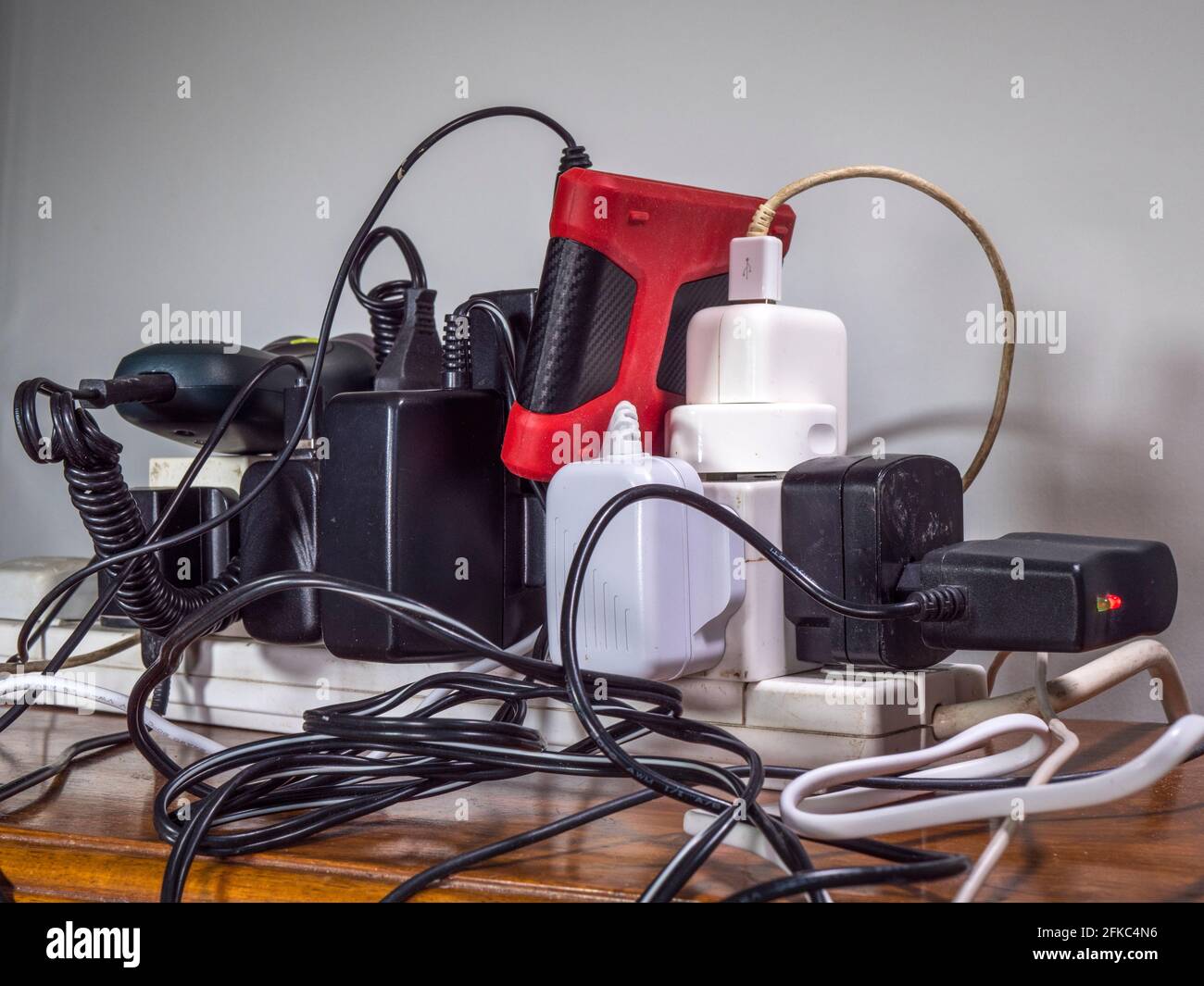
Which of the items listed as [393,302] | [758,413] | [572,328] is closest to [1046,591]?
[758,413]

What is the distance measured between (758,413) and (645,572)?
0.12 m

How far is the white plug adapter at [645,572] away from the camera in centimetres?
50

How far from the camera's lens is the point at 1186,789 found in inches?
20.6

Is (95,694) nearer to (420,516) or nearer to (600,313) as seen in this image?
(420,516)

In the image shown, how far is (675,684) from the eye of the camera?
563 millimetres

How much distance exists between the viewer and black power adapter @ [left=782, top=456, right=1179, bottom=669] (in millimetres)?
474

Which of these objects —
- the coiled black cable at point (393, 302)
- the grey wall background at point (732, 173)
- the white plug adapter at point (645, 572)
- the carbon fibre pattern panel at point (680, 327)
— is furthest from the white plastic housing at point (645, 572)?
the grey wall background at point (732, 173)

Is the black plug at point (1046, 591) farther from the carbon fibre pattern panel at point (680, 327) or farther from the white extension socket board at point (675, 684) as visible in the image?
the carbon fibre pattern panel at point (680, 327)

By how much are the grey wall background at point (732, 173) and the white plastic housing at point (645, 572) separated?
1.09 ft

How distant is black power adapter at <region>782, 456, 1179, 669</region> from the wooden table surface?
0.08 meters
